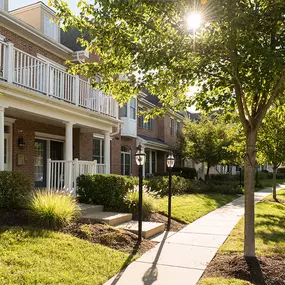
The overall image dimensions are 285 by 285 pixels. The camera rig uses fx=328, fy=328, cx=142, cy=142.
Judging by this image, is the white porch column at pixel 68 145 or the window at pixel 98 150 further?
the window at pixel 98 150

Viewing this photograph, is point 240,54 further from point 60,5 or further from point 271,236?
point 271,236

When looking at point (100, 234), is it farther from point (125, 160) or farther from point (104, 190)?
point (125, 160)

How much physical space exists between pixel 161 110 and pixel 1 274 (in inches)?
174

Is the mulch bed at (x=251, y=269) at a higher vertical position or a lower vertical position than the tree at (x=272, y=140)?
lower

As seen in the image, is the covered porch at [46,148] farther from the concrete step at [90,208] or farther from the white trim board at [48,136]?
the concrete step at [90,208]

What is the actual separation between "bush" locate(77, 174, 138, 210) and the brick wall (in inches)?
232

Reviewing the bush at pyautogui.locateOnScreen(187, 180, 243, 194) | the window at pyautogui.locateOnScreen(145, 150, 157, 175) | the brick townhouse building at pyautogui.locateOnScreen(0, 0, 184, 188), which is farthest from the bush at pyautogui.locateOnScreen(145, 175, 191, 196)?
the window at pyautogui.locateOnScreen(145, 150, 157, 175)

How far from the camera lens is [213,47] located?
527 centimetres

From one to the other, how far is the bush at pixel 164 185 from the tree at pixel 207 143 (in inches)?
153

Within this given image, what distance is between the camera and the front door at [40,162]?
13609mm

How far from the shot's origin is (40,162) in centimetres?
1388

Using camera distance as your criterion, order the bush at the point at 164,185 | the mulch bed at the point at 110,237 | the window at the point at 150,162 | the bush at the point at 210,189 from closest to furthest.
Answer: the mulch bed at the point at 110,237, the bush at the point at 164,185, the bush at the point at 210,189, the window at the point at 150,162

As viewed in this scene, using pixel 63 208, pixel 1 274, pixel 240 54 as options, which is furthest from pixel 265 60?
pixel 63 208

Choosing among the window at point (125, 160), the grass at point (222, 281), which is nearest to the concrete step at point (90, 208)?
the grass at point (222, 281)
